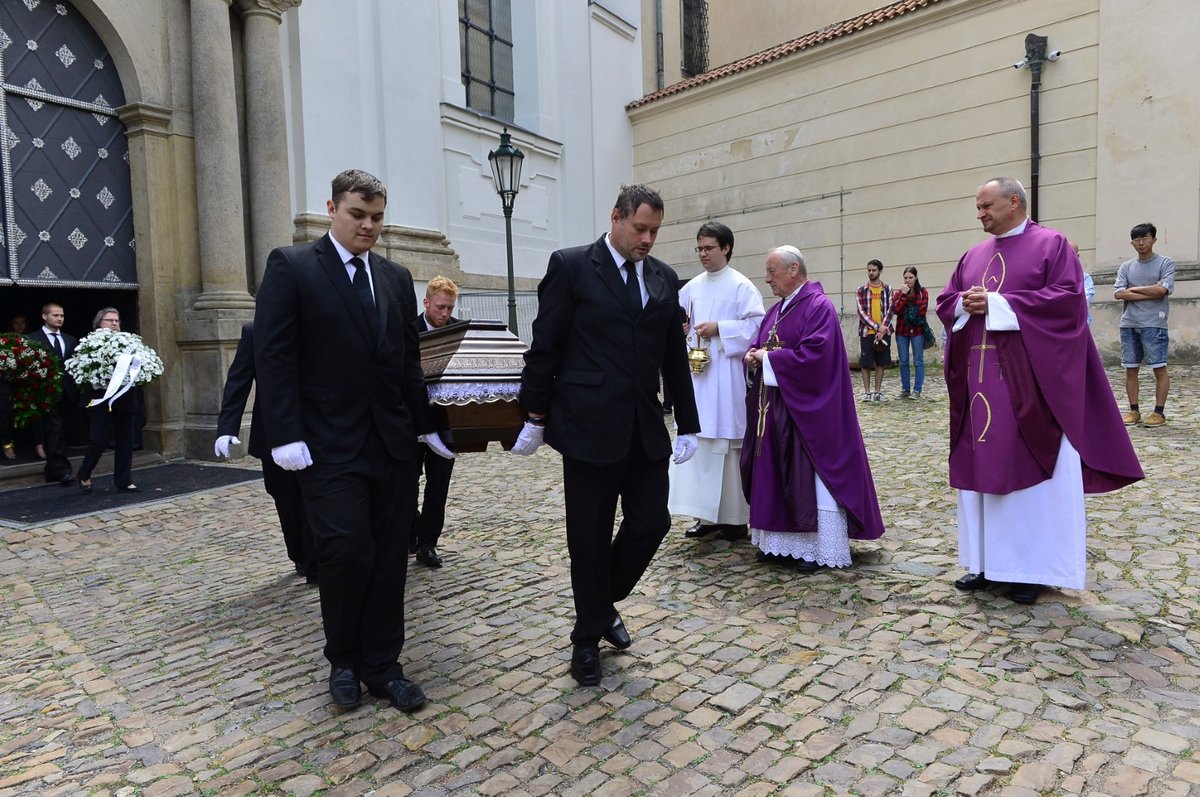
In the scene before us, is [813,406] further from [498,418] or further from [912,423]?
[912,423]

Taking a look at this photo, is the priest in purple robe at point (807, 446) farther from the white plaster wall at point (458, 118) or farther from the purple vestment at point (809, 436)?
the white plaster wall at point (458, 118)

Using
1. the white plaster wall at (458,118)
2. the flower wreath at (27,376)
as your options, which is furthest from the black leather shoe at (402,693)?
the white plaster wall at (458,118)

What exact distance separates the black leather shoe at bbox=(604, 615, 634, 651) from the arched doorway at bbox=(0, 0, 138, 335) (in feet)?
28.0

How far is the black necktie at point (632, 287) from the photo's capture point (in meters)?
3.37

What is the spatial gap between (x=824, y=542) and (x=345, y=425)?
2.85 meters

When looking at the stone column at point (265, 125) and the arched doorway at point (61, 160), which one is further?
the stone column at point (265, 125)

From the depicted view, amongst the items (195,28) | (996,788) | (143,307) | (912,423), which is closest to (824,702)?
(996,788)

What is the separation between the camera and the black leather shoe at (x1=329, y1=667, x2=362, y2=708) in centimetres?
319

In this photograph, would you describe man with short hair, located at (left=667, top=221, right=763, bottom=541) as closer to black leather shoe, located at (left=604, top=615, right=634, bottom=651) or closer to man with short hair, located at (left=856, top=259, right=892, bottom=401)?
black leather shoe, located at (left=604, top=615, right=634, bottom=651)

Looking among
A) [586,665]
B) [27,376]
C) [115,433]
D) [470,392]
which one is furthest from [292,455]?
[27,376]

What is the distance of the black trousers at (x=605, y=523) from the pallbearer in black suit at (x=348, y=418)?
2.27 ft

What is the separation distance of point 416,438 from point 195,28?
883cm

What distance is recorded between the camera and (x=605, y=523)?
3.41 metres

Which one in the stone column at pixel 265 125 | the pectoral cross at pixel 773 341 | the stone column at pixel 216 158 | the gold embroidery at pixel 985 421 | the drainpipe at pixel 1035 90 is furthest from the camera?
the drainpipe at pixel 1035 90
